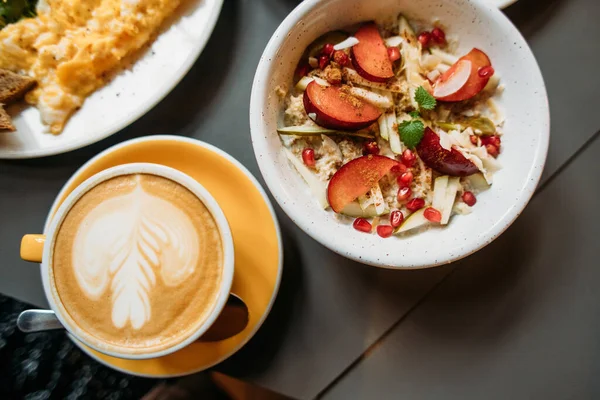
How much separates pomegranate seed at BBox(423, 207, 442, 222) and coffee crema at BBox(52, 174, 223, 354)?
1.49 ft


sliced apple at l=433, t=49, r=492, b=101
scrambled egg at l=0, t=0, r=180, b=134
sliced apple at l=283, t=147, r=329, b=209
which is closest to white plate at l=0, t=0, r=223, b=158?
scrambled egg at l=0, t=0, r=180, b=134

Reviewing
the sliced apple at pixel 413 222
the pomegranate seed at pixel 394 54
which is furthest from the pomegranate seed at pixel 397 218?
the pomegranate seed at pixel 394 54

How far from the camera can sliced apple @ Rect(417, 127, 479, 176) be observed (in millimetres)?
1114

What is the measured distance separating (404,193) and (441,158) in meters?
0.11

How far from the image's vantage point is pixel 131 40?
1.32 m

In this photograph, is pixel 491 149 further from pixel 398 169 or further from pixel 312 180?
pixel 312 180

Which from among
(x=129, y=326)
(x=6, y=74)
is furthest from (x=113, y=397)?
(x=6, y=74)

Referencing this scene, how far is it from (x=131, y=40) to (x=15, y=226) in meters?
0.58

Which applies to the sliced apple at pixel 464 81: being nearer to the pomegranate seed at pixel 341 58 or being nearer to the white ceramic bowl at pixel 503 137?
the white ceramic bowl at pixel 503 137

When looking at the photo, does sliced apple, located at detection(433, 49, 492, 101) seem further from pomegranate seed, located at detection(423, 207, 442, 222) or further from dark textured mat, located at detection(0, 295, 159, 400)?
dark textured mat, located at detection(0, 295, 159, 400)

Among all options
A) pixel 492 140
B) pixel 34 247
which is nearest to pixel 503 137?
pixel 492 140

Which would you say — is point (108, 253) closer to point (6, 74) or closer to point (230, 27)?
point (6, 74)

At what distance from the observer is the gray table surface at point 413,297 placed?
1319 mm

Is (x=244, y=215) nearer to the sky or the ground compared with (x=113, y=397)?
nearer to the sky
